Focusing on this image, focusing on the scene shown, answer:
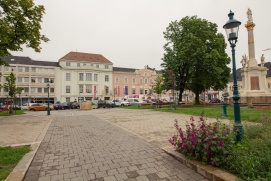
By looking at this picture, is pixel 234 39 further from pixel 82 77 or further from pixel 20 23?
pixel 82 77

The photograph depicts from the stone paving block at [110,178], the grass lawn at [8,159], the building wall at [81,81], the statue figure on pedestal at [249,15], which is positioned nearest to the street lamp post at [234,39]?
the stone paving block at [110,178]

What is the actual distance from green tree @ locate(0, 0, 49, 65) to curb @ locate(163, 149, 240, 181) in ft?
53.6

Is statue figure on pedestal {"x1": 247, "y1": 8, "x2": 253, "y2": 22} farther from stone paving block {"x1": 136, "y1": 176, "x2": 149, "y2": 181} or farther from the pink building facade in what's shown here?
the pink building facade

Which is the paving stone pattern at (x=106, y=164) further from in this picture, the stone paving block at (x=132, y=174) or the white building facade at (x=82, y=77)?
the white building facade at (x=82, y=77)

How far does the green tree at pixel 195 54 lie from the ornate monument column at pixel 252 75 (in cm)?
408

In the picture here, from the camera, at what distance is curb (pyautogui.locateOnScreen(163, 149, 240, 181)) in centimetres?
317

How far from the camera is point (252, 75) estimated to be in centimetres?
2130

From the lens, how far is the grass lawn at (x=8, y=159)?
3.87 metres

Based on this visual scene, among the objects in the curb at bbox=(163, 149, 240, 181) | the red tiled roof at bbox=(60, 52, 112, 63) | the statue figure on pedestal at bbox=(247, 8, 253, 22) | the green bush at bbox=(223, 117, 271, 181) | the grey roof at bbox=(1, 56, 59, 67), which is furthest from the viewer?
the red tiled roof at bbox=(60, 52, 112, 63)

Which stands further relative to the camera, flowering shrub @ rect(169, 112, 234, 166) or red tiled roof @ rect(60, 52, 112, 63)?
red tiled roof @ rect(60, 52, 112, 63)

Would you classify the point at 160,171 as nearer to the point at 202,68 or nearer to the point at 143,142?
the point at 143,142

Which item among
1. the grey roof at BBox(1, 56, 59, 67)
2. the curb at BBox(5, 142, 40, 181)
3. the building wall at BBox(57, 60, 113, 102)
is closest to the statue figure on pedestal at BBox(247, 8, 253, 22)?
the curb at BBox(5, 142, 40, 181)

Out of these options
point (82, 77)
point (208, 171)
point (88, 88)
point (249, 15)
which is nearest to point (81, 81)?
point (82, 77)

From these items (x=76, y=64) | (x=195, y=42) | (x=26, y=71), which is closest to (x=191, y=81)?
(x=195, y=42)
